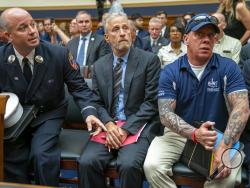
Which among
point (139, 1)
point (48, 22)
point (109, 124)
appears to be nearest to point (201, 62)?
point (109, 124)

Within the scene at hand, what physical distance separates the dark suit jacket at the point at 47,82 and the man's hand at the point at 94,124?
0.06 metres

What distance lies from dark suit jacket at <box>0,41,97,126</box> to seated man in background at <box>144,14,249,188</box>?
0.51 metres

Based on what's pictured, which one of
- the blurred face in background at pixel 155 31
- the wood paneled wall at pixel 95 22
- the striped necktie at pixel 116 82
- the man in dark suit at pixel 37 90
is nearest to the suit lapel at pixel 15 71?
the man in dark suit at pixel 37 90

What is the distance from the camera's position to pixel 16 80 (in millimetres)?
2326

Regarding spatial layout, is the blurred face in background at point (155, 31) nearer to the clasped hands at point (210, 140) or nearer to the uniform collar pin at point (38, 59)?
the uniform collar pin at point (38, 59)

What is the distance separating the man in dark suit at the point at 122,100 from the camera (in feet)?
6.88

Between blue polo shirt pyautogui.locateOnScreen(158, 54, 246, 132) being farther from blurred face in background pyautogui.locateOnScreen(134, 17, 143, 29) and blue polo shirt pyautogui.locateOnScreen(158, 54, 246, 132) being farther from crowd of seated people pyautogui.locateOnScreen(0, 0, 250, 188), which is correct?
blurred face in background pyautogui.locateOnScreen(134, 17, 143, 29)

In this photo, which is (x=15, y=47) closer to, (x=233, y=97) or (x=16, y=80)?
(x=16, y=80)

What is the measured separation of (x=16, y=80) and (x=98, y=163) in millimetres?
757

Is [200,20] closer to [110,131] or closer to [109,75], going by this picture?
[109,75]

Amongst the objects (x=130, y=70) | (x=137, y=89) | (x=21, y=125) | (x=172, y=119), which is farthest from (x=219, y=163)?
(x=21, y=125)

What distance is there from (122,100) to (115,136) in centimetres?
31

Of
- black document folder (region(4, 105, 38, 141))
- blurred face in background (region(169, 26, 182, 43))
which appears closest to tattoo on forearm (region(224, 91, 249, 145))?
black document folder (region(4, 105, 38, 141))

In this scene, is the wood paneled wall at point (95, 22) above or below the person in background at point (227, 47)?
below
